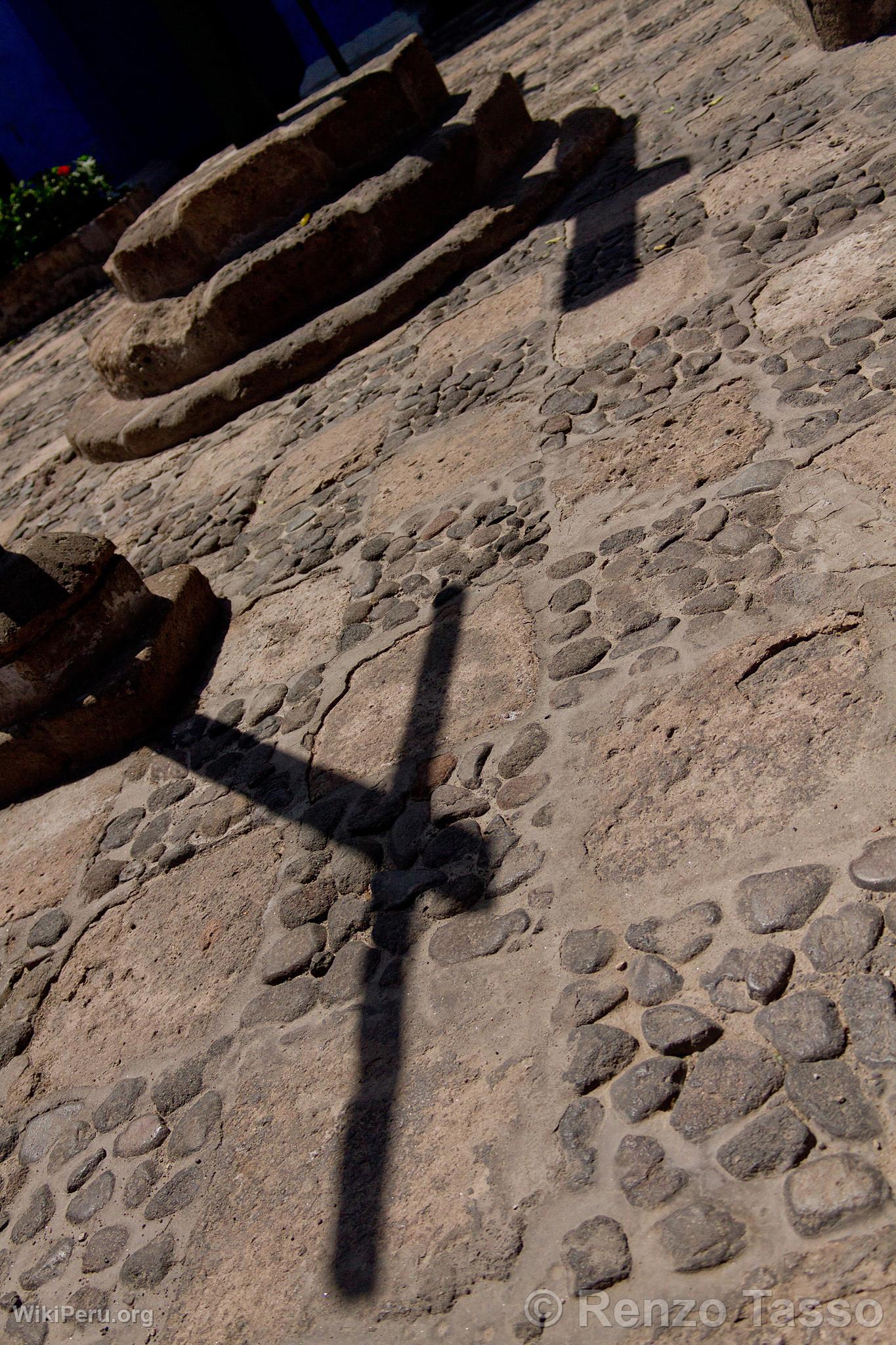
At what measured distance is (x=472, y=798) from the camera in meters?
2.12

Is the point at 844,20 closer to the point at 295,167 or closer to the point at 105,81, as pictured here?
the point at 295,167

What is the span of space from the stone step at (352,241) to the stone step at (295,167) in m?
0.20

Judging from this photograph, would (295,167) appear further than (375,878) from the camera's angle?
Yes

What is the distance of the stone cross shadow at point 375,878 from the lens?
61.5 inches

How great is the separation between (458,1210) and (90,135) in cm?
1231

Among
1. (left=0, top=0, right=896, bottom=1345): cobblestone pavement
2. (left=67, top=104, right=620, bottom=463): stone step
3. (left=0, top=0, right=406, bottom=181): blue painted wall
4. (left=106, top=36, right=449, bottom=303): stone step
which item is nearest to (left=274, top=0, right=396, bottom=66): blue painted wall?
(left=0, top=0, right=406, bottom=181): blue painted wall

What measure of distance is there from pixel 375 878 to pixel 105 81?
11486mm

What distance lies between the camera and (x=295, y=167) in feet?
16.9

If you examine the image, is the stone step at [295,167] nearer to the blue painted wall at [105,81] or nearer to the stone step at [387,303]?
the stone step at [387,303]

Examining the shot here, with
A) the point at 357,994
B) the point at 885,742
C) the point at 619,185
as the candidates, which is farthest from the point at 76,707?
the point at 619,185

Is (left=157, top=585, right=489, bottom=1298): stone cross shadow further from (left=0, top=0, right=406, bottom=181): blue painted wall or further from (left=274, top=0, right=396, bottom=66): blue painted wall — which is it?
(left=0, top=0, right=406, bottom=181): blue painted wall


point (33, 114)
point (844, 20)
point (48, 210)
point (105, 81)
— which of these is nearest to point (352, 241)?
point (844, 20)

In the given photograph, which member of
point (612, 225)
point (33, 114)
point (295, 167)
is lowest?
point (612, 225)

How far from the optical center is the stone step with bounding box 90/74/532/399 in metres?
4.91
